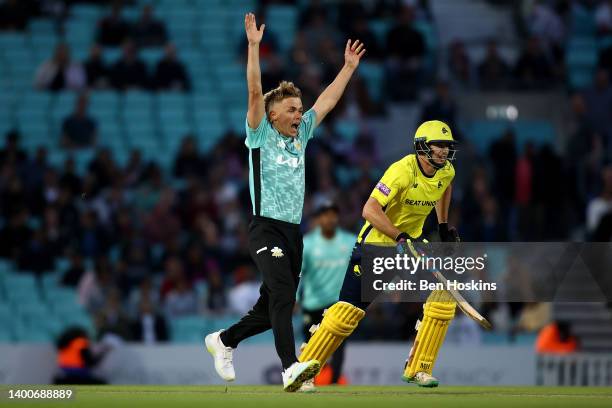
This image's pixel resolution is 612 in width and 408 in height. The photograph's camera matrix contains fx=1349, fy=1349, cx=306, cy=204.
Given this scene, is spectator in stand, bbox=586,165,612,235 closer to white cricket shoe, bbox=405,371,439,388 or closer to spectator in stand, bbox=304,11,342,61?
spectator in stand, bbox=304,11,342,61

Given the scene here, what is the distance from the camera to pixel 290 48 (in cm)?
2289

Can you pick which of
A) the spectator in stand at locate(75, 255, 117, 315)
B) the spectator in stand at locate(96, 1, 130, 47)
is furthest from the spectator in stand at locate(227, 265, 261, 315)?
the spectator in stand at locate(96, 1, 130, 47)

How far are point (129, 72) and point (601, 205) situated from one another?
811 centimetres

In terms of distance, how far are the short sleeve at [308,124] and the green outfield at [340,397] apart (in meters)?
2.04

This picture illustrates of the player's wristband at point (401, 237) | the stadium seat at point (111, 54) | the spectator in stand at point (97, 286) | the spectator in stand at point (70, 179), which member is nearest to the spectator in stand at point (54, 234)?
the spectator in stand at point (70, 179)

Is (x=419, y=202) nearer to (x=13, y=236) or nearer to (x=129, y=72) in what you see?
(x=13, y=236)

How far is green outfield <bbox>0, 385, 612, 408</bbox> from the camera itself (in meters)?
9.33

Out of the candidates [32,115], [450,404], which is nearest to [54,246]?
[32,115]

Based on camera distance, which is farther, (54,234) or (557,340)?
(54,234)

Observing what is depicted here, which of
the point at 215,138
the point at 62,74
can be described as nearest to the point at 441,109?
the point at 215,138

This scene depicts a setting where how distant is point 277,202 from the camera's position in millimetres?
10227

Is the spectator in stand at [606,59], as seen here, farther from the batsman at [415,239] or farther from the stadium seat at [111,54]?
the batsman at [415,239]

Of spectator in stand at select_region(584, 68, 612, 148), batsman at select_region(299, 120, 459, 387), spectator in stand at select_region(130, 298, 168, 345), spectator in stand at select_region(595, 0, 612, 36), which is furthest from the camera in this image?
spectator in stand at select_region(595, 0, 612, 36)

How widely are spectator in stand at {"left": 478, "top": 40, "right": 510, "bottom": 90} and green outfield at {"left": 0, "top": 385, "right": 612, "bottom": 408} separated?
11.2 meters
